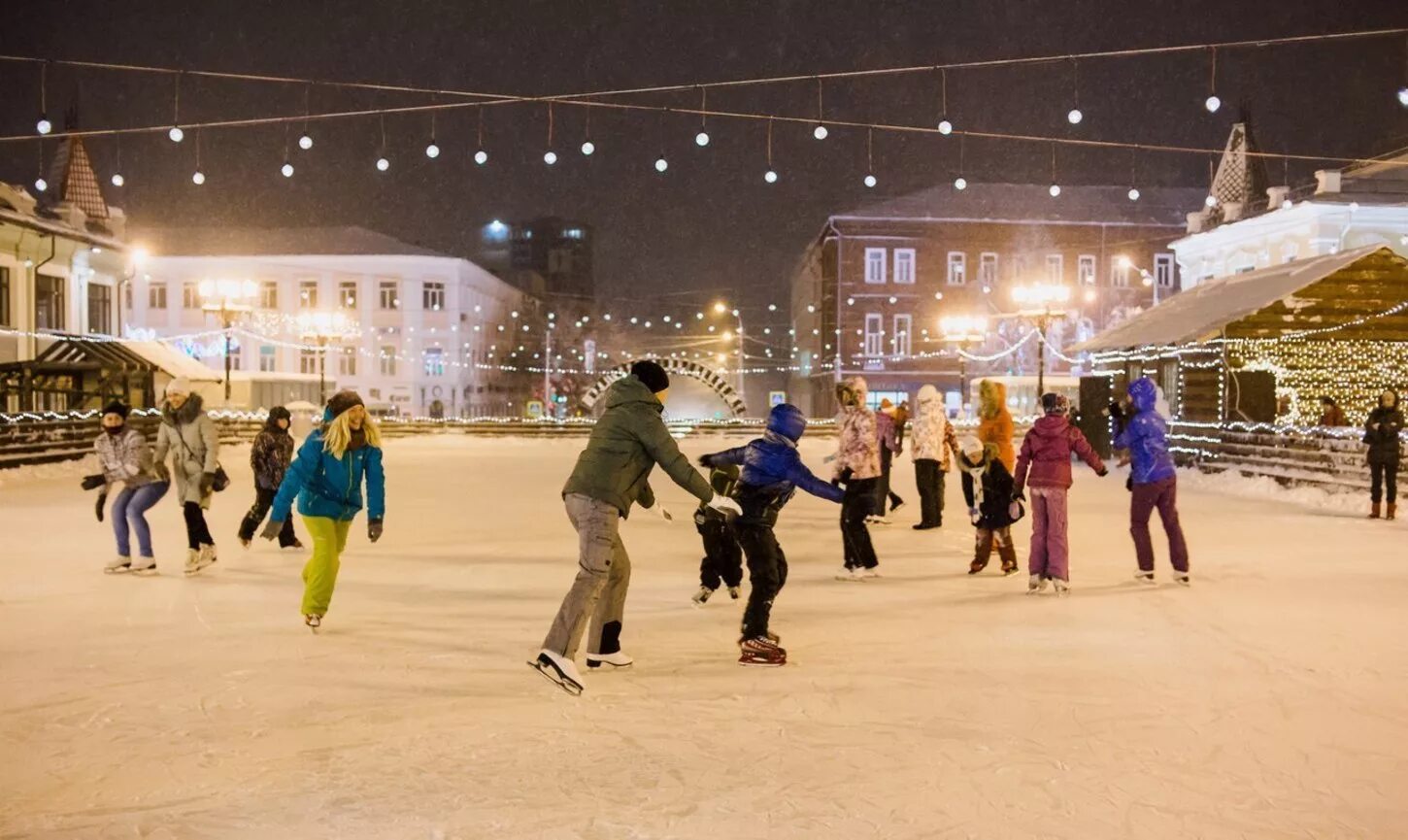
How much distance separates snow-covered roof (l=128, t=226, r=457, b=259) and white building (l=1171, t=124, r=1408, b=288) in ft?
126

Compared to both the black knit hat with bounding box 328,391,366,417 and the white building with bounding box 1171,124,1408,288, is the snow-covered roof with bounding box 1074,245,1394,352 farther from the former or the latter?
the black knit hat with bounding box 328,391,366,417

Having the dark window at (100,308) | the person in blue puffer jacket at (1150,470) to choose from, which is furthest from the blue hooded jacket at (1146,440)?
the dark window at (100,308)

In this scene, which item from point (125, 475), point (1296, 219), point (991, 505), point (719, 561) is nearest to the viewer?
point (719, 561)

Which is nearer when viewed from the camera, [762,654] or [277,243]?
[762,654]

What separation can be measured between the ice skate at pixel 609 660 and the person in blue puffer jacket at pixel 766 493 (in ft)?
2.22

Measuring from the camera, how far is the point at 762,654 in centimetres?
680

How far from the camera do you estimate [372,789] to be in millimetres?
4574

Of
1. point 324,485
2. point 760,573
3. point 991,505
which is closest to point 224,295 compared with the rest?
point 991,505

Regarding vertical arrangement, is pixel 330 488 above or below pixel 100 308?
below

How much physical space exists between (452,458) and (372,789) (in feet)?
89.7

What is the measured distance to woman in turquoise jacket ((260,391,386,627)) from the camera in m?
7.54

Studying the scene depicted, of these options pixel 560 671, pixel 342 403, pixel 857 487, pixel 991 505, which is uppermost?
pixel 342 403

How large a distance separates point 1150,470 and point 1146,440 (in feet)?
0.82

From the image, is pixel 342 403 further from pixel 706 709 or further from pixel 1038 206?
pixel 1038 206
